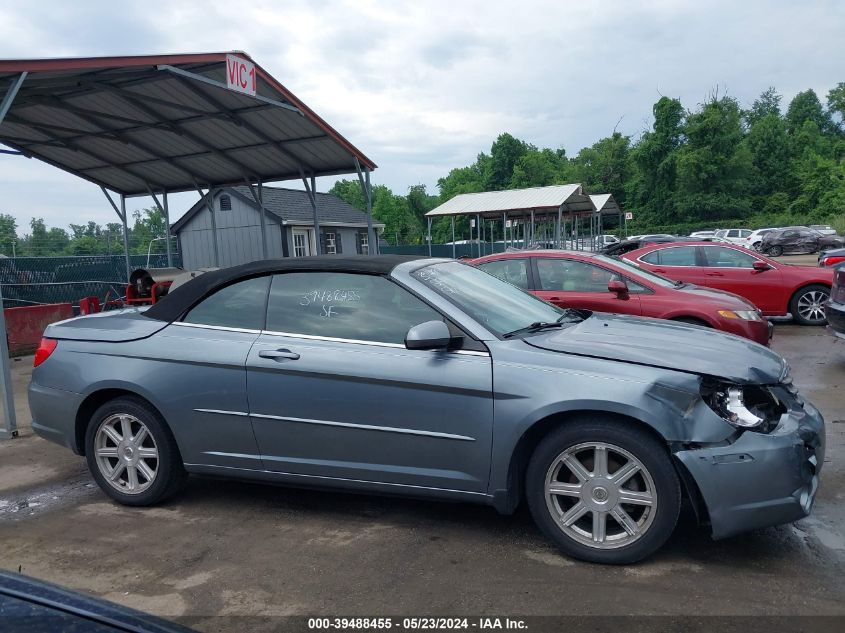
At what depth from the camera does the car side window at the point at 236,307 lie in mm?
4254

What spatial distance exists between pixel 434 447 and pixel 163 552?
1.61m

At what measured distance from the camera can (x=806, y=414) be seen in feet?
11.7

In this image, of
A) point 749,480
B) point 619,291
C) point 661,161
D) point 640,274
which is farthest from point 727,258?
point 661,161

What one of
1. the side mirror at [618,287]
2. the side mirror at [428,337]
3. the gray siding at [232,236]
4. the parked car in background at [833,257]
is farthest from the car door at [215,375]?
the gray siding at [232,236]

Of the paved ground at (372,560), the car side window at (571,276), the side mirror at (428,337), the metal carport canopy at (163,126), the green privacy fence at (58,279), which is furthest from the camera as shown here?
the green privacy fence at (58,279)

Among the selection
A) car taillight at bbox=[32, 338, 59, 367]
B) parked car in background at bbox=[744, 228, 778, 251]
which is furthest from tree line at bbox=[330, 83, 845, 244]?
car taillight at bbox=[32, 338, 59, 367]

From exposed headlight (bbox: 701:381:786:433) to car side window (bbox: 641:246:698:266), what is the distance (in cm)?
812

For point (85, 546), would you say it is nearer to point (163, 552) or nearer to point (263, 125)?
point (163, 552)

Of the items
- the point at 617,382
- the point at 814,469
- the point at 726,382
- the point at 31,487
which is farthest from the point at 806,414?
the point at 31,487

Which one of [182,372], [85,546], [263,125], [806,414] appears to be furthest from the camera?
[263,125]

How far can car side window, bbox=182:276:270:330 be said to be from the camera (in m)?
4.25

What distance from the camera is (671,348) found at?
145 inches

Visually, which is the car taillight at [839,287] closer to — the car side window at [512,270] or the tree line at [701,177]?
the car side window at [512,270]

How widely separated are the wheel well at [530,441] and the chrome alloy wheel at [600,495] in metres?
0.15
